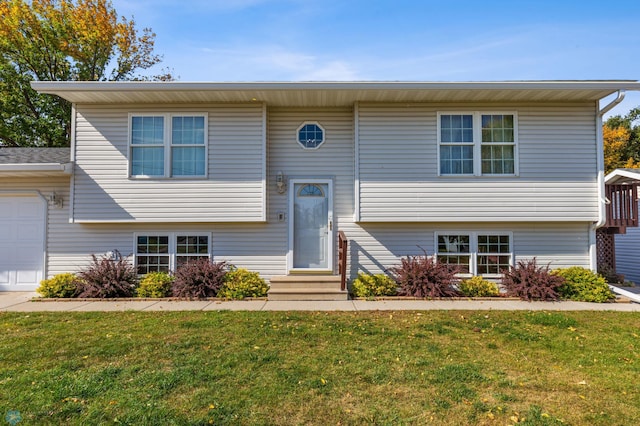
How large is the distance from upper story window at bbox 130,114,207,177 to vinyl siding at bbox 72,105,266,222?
0.15 metres

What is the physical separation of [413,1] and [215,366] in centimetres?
909

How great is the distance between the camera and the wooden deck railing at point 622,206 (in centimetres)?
773

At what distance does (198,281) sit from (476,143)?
21.4 feet

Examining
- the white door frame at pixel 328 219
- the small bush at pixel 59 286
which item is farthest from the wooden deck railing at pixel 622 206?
the small bush at pixel 59 286

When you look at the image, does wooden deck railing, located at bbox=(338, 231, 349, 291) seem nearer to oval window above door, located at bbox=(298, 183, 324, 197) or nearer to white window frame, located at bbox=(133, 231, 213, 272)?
oval window above door, located at bbox=(298, 183, 324, 197)

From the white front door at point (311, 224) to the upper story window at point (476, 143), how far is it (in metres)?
2.63

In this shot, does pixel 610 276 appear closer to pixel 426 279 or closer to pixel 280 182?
pixel 426 279

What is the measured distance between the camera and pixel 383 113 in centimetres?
781

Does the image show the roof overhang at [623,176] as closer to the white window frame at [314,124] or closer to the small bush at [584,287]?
the small bush at [584,287]

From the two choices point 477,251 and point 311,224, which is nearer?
point 477,251

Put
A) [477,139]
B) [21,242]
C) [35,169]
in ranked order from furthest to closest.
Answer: [21,242] < [477,139] < [35,169]

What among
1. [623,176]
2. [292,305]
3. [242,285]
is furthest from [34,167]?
[623,176]

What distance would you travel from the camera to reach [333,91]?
7262mm

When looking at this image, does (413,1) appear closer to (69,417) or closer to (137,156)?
(137,156)
